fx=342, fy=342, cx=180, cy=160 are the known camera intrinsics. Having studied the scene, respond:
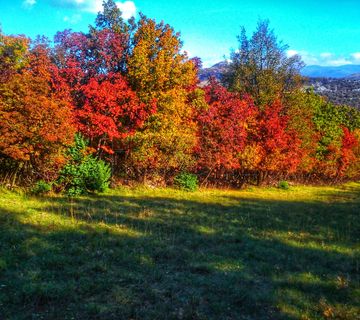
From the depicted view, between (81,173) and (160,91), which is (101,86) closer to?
A: (160,91)

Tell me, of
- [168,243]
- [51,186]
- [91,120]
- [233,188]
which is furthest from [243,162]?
[168,243]

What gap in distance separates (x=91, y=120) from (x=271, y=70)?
87.0 feet

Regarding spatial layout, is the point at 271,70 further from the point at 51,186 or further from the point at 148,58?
the point at 51,186

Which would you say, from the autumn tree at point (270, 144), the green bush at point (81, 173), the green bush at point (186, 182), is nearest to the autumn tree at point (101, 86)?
the green bush at point (81, 173)

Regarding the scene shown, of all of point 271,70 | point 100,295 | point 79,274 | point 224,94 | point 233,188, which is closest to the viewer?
point 100,295

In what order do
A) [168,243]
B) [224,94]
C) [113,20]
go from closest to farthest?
1. [168,243]
2. [113,20]
3. [224,94]

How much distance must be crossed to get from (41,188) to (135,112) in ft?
30.7

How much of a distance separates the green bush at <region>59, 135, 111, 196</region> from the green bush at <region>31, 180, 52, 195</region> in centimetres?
126

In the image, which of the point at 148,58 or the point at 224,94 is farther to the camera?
the point at 224,94

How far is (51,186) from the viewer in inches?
923

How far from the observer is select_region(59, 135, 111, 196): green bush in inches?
945

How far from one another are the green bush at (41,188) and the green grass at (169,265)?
3159 millimetres

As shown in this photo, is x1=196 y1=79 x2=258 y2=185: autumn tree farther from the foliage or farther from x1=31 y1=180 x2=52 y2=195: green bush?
x1=31 y1=180 x2=52 y2=195: green bush

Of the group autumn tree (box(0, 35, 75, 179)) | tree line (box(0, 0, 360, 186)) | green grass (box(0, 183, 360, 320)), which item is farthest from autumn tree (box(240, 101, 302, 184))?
autumn tree (box(0, 35, 75, 179))
